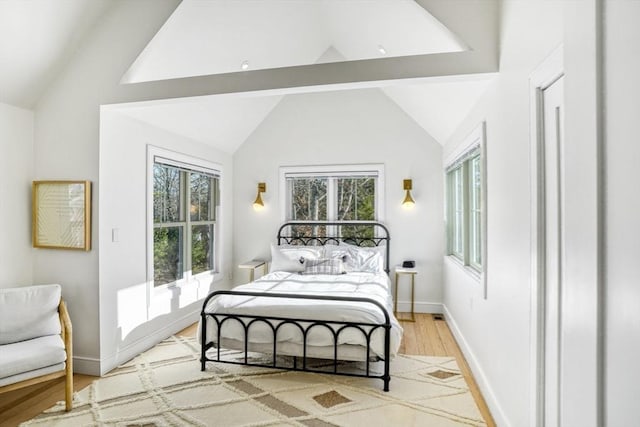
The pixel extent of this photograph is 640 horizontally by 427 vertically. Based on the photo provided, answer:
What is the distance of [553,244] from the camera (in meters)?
1.61

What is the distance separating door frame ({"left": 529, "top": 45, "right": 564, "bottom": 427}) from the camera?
1.68 metres

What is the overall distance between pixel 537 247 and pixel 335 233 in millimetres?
3422

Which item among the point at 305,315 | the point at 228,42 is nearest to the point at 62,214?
the point at 228,42

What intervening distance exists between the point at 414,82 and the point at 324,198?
2.84m

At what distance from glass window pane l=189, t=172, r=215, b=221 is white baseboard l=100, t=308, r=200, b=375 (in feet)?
3.88

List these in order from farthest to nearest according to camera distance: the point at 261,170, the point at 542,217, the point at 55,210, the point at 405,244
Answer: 1. the point at 261,170
2. the point at 405,244
3. the point at 55,210
4. the point at 542,217

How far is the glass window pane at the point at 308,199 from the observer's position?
16.7 ft

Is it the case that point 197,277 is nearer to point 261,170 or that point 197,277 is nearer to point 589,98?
point 261,170

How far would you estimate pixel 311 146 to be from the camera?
197 inches

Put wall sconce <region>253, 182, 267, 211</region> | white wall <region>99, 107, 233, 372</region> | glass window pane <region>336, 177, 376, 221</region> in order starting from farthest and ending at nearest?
wall sconce <region>253, 182, 267, 211</region>
glass window pane <region>336, 177, 376, 221</region>
white wall <region>99, 107, 233, 372</region>

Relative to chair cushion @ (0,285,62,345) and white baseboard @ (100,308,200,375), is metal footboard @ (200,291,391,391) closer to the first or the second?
white baseboard @ (100,308,200,375)

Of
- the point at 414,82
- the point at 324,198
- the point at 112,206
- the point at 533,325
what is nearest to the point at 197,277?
the point at 112,206

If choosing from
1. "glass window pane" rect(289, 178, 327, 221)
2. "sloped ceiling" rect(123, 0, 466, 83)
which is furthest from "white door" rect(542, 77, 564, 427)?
"glass window pane" rect(289, 178, 327, 221)

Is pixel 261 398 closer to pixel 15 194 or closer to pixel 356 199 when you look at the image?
pixel 15 194
